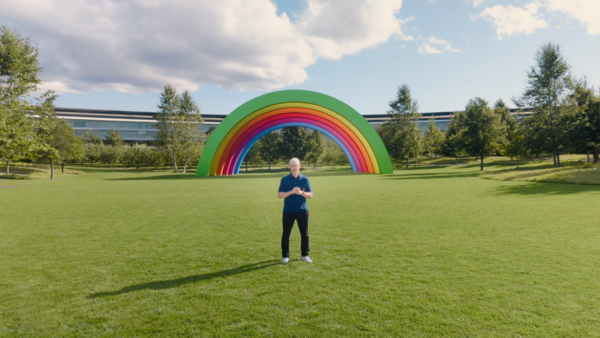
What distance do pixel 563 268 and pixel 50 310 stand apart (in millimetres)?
7220

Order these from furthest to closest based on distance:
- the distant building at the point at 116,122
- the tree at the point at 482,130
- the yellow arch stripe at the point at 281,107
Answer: the distant building at the point at 116,122, the tree at the point at 482,130, the yellow arch stripe at the point at 281,107

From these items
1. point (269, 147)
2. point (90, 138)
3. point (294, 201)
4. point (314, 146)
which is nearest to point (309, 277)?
Answer: point (294, 201)

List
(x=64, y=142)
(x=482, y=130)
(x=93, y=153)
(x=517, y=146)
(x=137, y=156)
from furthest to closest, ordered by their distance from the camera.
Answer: (x=93, y=153) < (x=137, y=156) < (x=482, y=130) < (x=64, y=142) < (x=517, y=146)

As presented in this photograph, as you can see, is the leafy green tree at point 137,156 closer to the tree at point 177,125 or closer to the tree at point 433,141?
the tree at point 177,125

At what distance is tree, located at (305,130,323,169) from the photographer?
54625 millimetres

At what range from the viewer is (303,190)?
18.7ft

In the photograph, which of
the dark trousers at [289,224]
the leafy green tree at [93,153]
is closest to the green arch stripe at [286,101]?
the dark trousers at [289,224]

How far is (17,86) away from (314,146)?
38.0 m

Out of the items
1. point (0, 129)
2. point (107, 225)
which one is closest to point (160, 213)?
point (107, 225)

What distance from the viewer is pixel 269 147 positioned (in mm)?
54375

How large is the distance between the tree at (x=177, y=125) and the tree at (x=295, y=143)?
45.9 feet

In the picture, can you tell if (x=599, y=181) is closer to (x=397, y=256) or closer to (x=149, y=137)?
(x=397, y=256)

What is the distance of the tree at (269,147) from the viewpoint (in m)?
54.2

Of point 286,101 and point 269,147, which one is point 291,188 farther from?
point 269,147
